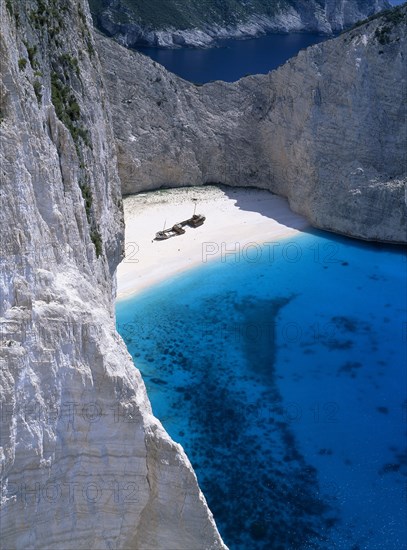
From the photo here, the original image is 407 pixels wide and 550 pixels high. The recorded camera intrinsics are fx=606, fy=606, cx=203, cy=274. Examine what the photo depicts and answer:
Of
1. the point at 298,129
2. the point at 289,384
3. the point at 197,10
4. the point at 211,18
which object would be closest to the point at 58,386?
the point at 289,384

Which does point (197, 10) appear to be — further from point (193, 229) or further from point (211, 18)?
point (193, 229)

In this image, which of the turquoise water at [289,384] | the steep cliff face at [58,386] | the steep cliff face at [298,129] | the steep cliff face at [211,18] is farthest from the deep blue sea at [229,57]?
the steep cliff face at [58,386]

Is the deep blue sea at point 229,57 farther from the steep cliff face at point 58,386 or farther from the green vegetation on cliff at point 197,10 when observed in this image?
the steep cliff face at point 58,386

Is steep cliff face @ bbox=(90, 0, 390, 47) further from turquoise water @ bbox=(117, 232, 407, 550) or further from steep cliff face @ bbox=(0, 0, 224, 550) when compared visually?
steep cliff face @ bbox=(0, 0, 224, 550)

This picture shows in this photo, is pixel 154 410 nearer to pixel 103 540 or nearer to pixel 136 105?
pixel 103 540

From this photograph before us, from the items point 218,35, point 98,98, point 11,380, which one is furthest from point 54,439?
point 218,35

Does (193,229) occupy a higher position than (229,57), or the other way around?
(229,57)
